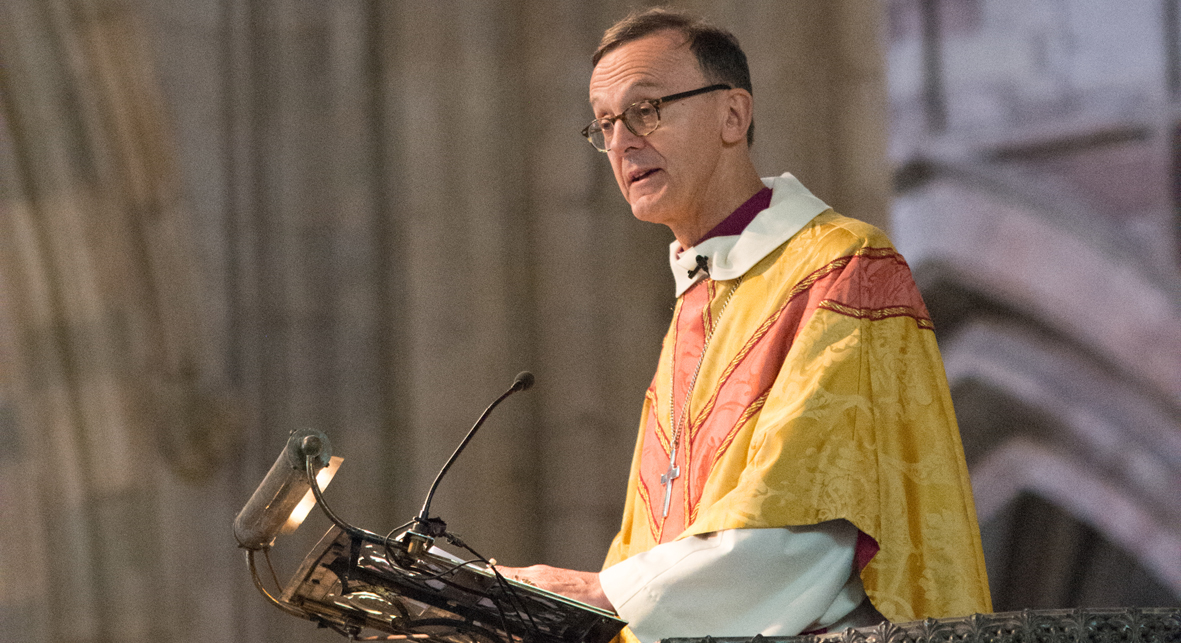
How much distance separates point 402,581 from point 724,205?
1.12 meters

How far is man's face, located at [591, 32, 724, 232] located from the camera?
2578 mm

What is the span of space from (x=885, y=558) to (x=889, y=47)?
2.46 meters

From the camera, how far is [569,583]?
2172 mm

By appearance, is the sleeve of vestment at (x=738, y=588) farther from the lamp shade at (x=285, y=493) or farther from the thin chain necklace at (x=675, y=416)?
the lamp shade at (x=285, y=493)

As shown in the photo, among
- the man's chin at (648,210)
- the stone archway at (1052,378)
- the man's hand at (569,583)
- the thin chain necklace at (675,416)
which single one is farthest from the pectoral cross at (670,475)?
the stone archway at (1052,378)

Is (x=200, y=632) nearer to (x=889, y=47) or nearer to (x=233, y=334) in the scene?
(x=233, y=334)

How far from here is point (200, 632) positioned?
4.34m

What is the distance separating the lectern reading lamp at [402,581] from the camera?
1872mm

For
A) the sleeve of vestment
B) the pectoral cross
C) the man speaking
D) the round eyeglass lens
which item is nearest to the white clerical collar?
the man speaking

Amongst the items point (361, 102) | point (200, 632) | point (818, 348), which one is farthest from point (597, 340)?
point (818, 348)

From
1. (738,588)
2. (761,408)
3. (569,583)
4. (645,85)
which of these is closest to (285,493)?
(569,583)

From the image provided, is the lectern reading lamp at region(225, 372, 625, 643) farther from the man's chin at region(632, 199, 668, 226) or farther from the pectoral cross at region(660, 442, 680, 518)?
the man's chin at region(632, 199, 668, 226)

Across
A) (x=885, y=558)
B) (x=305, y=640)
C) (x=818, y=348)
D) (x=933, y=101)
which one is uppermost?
(x=933, y=101)

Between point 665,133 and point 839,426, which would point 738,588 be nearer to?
point 839,426
